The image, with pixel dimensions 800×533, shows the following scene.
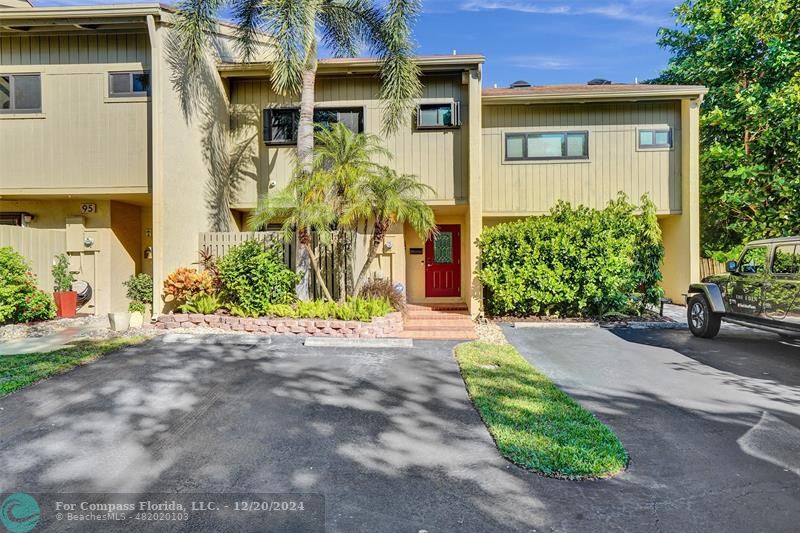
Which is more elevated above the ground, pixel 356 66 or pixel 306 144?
pixel 356 66

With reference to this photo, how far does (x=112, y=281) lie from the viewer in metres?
10.2

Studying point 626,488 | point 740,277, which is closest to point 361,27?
point 740,277

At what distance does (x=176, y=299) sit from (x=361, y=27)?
766 centimetres

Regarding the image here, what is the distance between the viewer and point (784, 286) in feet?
20.6

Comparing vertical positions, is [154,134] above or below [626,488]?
above

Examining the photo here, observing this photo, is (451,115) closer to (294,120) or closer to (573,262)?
(294,120)

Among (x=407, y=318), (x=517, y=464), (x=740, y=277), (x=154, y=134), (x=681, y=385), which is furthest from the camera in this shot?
(x=407, y=318)

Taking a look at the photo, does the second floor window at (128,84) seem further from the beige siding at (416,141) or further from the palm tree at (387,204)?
the palm tree at (387,204)

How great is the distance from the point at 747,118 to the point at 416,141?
10254 mm

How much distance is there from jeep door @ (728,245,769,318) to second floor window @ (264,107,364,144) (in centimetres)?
886

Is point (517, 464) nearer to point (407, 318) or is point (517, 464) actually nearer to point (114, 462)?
point (114, 462)

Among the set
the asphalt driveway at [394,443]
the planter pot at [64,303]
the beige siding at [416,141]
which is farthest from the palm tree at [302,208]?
the planter pot at [64,303]

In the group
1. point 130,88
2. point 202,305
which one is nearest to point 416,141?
point 202,305

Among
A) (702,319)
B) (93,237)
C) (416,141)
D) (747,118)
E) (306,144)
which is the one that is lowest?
(702,319)
